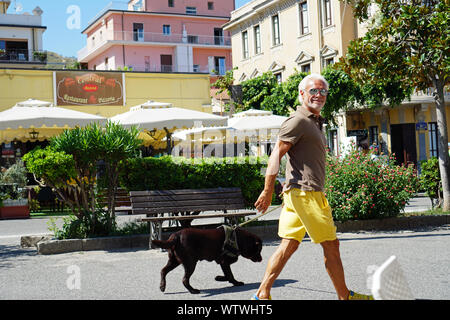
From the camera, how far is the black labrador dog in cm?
573

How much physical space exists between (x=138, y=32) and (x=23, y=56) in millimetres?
11898

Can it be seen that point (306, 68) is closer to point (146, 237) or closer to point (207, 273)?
point (146, 237)

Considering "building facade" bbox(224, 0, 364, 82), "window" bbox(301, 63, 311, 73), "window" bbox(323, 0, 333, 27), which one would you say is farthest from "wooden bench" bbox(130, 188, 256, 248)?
"window" bbox(301, 63, 311, 73)

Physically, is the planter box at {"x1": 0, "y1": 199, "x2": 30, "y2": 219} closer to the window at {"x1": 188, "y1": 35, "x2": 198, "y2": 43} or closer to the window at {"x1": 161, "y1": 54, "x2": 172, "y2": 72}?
the window at {"x1": 161, "y1": 54, "x2": 172, "y2": 72}

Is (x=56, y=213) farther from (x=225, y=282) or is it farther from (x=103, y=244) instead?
(x=225, y=282)

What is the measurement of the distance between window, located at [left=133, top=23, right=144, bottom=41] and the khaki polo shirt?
55.6 metres

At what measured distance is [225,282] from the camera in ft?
21.1

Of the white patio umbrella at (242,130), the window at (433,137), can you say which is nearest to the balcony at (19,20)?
the white patio umbrella at (242,130)

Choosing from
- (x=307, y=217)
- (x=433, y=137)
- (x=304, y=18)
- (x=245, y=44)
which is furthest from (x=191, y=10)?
(x=307, y=217)

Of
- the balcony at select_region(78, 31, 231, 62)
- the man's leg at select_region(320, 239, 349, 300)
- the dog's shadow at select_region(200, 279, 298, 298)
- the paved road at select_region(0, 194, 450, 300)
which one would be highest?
the balcony at select_region(78, 31, 231, 62)

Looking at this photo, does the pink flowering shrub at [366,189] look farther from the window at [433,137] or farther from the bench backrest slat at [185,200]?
the window at [433,137]

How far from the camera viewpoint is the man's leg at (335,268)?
4656 mm

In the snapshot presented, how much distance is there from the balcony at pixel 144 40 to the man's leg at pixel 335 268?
54427 mm

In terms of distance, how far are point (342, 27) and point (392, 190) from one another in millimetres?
20414
